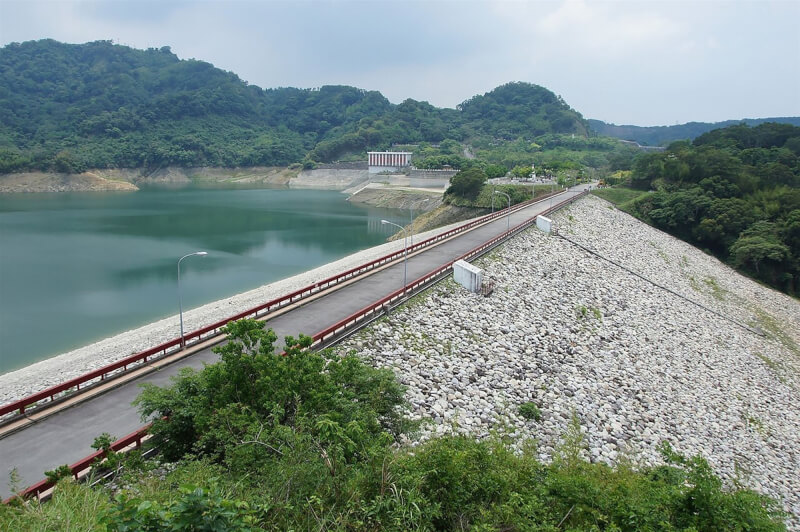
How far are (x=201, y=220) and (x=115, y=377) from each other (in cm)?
6413

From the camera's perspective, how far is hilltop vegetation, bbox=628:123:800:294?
1874 inches

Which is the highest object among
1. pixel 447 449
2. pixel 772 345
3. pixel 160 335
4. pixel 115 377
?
pixel 447 449

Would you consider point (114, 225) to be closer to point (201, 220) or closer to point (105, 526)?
point (201, 220)

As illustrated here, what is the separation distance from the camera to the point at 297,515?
7.62 metres

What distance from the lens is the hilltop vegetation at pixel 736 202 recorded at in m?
47.6

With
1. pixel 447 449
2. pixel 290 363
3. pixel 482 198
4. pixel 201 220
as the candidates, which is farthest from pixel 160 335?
pixel 201 220

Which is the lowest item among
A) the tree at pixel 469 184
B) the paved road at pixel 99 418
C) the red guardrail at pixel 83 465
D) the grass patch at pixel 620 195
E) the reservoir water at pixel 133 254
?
the reservoir water at pixel 133 254

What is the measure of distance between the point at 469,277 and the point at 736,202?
45.3 meters

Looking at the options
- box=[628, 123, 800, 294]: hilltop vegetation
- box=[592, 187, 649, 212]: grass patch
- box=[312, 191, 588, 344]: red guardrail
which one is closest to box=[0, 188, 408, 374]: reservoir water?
box=[312, 191, 588, 344]: red guardrail

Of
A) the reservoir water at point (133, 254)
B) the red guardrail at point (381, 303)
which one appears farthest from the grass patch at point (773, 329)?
the reservoir water at point (133, 254)

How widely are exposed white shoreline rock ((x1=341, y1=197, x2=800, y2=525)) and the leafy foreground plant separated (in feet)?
15.2

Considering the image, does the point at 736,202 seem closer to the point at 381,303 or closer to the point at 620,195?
the point at 620,195

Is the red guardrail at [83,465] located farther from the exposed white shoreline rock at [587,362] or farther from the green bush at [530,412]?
the green bush at [530,412]

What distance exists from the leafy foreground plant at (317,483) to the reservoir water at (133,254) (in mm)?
21352
